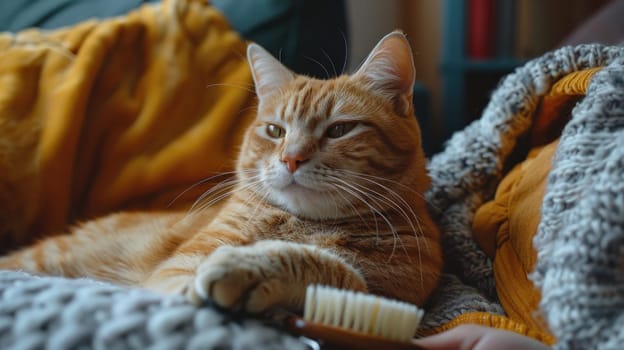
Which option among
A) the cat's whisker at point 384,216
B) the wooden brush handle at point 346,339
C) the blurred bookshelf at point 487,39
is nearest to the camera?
the wooden brush handle at point 346,339

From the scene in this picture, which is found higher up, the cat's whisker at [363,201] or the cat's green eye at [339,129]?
the cat's green eye at [339,129]

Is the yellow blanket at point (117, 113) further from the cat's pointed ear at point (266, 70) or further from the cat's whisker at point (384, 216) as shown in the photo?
the cat's whisker at point (384, 216)

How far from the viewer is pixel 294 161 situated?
100 cm

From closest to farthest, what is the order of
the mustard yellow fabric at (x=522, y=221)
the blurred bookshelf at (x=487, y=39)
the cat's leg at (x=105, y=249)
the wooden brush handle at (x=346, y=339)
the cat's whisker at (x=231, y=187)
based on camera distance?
the wooden brush handle at (x=346, y=339)
the mustard yellow fabric at (x=522, y=221)
the cat's whisker at (x=231, y=187)
the cat's leg at (x=105, y=249)
the blurred bookshelf at (x=487, y=39)

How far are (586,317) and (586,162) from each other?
0.76ft

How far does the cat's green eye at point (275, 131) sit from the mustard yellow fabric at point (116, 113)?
0.89 feet

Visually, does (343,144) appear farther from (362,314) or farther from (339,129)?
(362,314)

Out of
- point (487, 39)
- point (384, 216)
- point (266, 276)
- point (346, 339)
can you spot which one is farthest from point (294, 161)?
point (487, 39)

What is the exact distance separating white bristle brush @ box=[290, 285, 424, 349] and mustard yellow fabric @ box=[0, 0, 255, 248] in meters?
0.76

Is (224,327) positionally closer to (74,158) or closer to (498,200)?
(498,200)

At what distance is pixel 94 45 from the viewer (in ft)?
4.62

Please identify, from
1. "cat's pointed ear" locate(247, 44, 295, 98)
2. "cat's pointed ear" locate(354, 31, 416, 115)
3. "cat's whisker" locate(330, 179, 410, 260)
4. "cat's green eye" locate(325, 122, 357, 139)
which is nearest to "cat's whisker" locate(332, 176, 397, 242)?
"cat's whisker" locate(330, 179, 410, 260)

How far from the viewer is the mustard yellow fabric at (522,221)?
86 cm

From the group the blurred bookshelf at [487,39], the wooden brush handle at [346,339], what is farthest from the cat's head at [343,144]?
the blurred bookshelf at [487,39]
